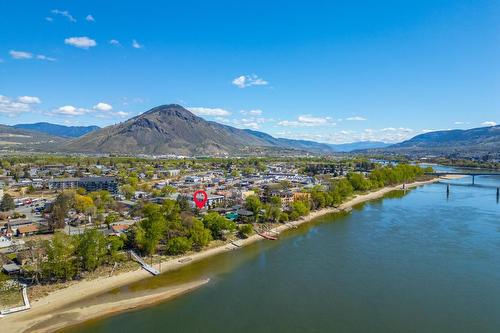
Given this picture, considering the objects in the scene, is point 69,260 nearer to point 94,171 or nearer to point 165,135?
point 94,171

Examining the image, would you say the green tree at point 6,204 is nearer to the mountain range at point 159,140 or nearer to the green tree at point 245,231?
the green tree at point 245,231

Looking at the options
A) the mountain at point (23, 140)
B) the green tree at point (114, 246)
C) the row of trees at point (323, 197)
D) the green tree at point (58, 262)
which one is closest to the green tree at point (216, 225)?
the row of trees at point (323, 197)

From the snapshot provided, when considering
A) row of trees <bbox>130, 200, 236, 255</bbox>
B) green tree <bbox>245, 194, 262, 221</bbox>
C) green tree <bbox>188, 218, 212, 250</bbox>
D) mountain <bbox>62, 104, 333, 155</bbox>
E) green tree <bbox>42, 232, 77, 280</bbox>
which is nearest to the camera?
green tree <bbox>42, 232, 77, 280</bbox>

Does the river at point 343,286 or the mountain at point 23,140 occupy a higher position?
the mountain at point 23,140

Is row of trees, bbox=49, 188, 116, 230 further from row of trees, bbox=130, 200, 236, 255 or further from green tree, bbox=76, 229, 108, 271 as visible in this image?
green tree, bbox=76, 229, 108, 271

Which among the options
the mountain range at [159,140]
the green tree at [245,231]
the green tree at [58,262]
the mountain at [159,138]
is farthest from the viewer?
the mountain range at [159,140]

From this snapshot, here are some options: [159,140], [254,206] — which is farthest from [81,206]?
[159,140]

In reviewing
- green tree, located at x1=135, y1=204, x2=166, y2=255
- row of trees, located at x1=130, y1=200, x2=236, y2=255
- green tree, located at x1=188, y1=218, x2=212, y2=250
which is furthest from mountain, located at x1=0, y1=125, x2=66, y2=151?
green tree, located at x1=188, y1=218, x2=212, y2=250

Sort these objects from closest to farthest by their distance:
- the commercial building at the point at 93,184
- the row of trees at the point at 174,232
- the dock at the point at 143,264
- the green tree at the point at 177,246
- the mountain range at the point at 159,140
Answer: the dock at the point at 143,264 → the row of trees at the point at 174,232 → the green tree at the point at 177,246 → the commercial building at the point at 93,184 → the mountain range at the point at 159,140
